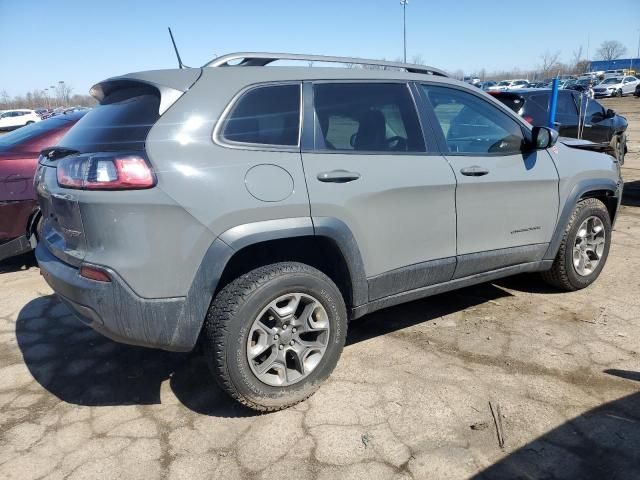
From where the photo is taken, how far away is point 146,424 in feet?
9.15

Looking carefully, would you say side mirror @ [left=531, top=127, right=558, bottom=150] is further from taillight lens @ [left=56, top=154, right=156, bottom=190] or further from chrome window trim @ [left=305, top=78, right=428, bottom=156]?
taillight lens @ [left=56, top=154, right=156, bottom=190]

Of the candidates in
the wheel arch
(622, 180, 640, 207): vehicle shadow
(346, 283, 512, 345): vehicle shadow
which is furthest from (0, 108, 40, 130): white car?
the wheel arch

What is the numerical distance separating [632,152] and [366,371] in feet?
Answer: 41.2

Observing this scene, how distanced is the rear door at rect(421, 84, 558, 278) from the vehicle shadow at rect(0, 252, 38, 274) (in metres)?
4.67

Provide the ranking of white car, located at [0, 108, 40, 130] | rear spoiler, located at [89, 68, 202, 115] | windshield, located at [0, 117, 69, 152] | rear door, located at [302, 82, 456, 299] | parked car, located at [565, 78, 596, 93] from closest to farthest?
1. rear spoiler, located at [89, 68, 202, 115]
2. rear door, located at [302, 82, 456, 299]
3. windshield, located at [0, 117, 69, 152]
4. parked car, located at [565, 78, 596, 93]
5. white car, located at [0, 108, 40, 130]

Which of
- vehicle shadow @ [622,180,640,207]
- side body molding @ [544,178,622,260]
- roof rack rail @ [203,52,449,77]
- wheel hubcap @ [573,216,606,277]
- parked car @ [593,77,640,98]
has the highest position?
roof rack rail @ [203,52,449,77]

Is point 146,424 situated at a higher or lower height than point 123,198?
lower

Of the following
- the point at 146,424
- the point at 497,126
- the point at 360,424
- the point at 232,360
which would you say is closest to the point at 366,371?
the point at 360,424

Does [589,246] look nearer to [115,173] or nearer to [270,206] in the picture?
[270,206]

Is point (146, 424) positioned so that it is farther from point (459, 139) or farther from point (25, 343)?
point (459, 139)

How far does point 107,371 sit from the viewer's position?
334 cm

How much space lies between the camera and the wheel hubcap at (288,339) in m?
2.73

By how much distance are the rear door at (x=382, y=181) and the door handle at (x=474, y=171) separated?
136mm

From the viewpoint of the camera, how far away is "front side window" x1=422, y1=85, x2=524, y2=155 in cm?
344
